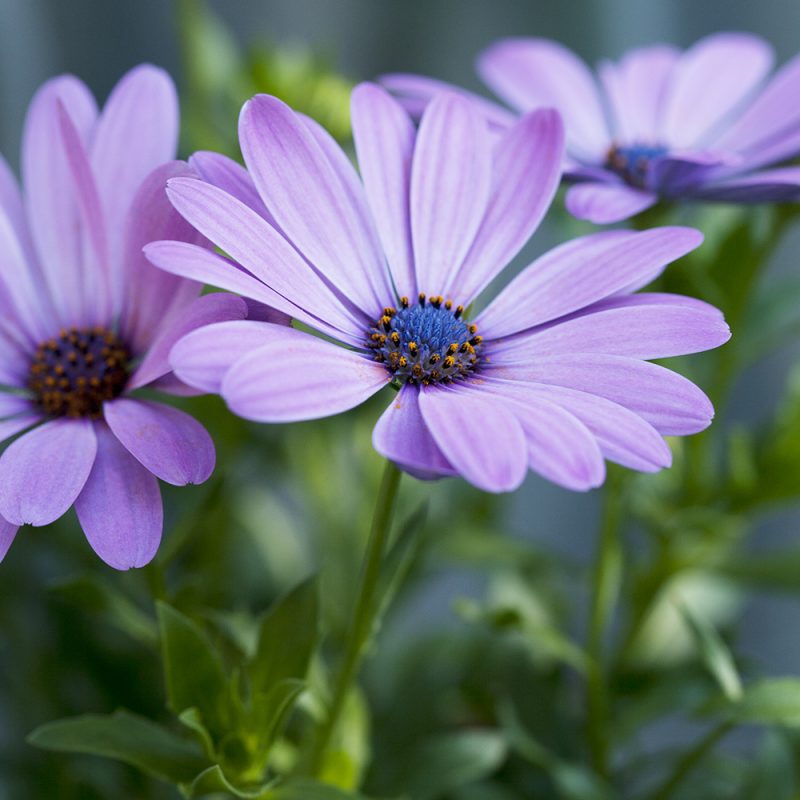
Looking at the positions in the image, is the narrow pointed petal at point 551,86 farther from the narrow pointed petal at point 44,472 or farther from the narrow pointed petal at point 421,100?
the narrow pointed petal at point 44,472

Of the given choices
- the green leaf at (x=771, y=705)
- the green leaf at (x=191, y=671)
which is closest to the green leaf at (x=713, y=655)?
the green leaf at (x=771, y=705)

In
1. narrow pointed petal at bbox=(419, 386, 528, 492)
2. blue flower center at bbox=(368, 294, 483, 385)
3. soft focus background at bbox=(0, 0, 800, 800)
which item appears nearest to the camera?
narrow pointed petal at bbox=(419, 386, 528, 492)

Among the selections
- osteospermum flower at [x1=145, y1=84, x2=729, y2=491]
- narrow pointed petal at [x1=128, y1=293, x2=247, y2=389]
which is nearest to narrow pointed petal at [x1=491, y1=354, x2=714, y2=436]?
osteospermum flower at [x1=145, y1=84, x2=729, y2=491]

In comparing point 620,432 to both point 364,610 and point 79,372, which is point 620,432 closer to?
point 364,610

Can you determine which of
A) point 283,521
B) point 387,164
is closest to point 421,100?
point 387,164

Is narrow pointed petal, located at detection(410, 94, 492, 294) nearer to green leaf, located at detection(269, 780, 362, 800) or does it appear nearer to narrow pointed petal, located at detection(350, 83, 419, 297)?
narrow pointed petal, located at detection(350, 83, 419, 297)

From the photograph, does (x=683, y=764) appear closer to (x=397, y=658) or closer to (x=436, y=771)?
(x=436, y=771)
